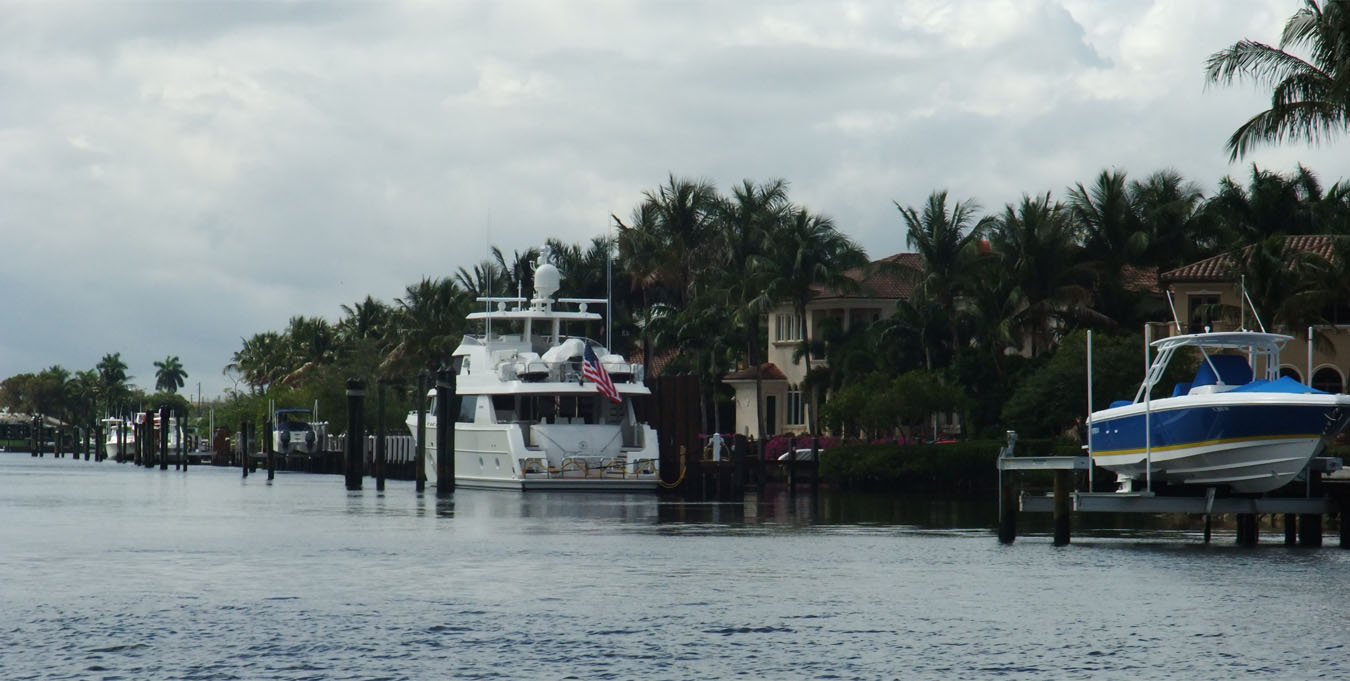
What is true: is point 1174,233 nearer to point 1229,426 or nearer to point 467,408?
point 467,408

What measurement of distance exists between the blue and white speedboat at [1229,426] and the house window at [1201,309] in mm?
28044

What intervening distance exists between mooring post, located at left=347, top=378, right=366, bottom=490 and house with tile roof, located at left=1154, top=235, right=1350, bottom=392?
2519 centimetres

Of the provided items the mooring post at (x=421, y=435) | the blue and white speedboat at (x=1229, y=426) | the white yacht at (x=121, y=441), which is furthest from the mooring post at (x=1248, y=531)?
the white yacht at (x=121, y=441)

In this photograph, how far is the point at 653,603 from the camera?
21.9m

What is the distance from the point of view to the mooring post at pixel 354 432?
54.3m

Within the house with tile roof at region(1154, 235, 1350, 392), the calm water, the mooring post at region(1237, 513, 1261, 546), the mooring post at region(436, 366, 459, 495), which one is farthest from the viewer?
the house with tile roof at region(1154, 235, 1350, 392)

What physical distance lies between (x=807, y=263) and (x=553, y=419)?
85.0ft

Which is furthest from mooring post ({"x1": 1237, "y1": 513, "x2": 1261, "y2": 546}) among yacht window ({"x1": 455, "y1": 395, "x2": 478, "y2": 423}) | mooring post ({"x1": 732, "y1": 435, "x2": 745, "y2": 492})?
yacht window ({"x1": 455, "y1": 395, "x2": 478, "y2": 423})

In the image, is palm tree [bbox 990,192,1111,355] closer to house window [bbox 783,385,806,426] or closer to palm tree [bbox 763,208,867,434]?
palm tree [bbox 763,208,867,434]

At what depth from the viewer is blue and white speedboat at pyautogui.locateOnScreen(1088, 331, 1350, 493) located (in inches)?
1043

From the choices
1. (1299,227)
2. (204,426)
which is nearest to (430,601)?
(1299,227)

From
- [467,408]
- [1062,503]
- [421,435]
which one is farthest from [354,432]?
[1062,503]

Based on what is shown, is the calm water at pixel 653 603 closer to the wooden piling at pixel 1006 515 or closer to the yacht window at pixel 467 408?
the wooden piling at pixel 1006 515

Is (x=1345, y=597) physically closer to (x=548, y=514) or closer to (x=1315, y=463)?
(x=1315, y=463)
